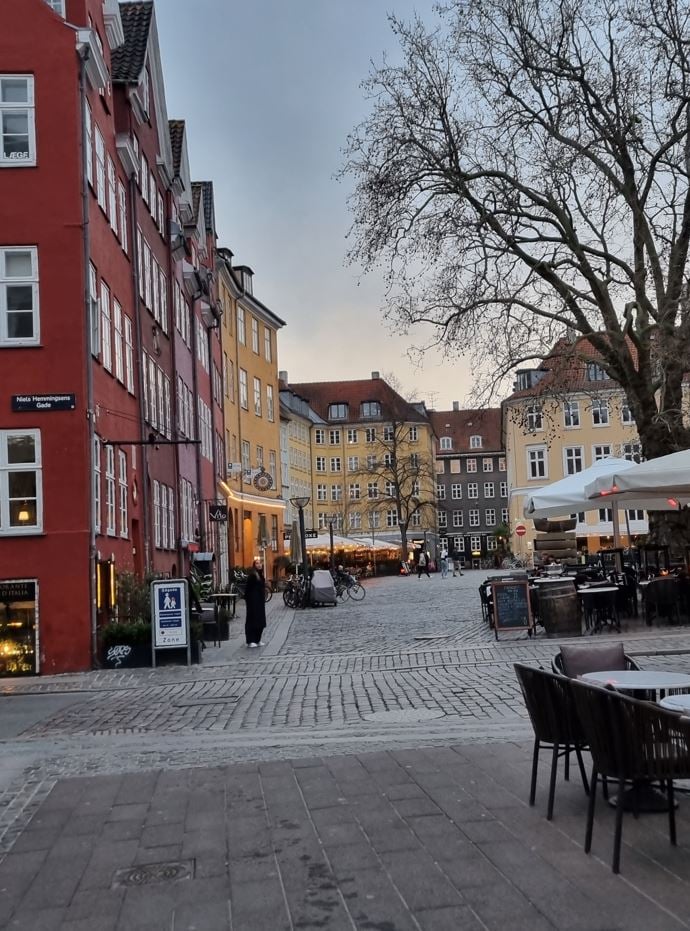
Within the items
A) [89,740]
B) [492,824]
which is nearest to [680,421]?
[89,740]

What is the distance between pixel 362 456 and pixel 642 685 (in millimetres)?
98998

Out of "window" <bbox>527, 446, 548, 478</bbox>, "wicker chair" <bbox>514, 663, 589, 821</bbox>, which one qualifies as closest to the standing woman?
"wicker chair" <bbox>514, 663, 589, 821</bbox>

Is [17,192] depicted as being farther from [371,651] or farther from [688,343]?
[688,343]

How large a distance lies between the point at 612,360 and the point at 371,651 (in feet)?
30.8

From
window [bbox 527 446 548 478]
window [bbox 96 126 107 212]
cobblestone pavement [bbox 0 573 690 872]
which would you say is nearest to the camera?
cobblestone pavement [bbox 0 573 690 872]

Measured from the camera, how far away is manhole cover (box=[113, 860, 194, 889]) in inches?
242

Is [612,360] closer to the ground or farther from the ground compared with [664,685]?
farther from the ground

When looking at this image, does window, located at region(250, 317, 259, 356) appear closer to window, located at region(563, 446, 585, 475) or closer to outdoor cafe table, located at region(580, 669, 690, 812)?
window, located at region(563, 446, 585, 475)

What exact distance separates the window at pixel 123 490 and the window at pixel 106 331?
6.68 ft

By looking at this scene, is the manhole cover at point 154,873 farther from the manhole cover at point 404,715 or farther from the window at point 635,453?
the window at point 635,453

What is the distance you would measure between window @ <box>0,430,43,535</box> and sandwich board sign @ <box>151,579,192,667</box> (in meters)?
2.60

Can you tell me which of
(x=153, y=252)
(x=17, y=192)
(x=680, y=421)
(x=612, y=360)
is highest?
(x=153, y=252)

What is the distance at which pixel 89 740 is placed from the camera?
11.3m

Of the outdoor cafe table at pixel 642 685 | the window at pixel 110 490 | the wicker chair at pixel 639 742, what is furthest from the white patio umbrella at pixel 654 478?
the wicker chair at pixel 639 742
